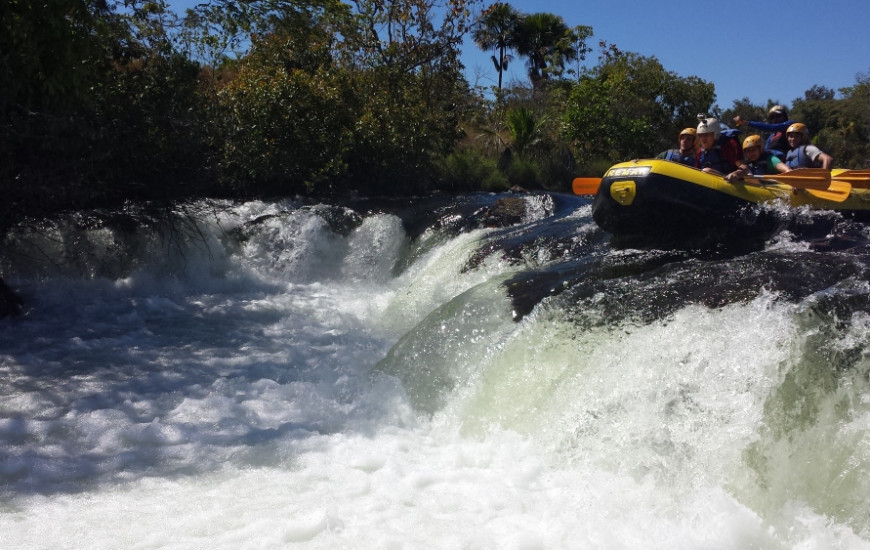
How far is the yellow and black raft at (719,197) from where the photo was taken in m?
6.72

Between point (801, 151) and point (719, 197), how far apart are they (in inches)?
50.4

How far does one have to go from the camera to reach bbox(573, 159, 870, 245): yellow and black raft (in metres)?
6.72

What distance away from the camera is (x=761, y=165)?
7.54 metres

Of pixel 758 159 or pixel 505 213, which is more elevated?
pixel 758 159

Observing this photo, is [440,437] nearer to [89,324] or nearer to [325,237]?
[89,324]

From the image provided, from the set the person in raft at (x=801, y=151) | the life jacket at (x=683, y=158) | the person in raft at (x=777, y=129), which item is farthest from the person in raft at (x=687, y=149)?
the person in raft at (x=801, y=151)

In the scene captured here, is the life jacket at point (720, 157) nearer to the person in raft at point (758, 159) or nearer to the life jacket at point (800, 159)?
the person in raft at point (758, 159)

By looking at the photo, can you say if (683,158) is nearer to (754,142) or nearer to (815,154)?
(754,142)

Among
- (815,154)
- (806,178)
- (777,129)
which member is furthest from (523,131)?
(806,178)

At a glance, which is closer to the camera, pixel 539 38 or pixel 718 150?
pixel 718 150

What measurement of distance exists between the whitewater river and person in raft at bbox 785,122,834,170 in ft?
3.01

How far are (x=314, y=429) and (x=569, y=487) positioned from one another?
1850 mm

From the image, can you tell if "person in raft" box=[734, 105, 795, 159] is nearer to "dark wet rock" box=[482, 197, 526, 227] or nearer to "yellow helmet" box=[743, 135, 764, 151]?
"yellow helmet" box=[743, 135, 764, 151]

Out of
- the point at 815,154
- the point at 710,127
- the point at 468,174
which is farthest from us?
the point at 468,174
